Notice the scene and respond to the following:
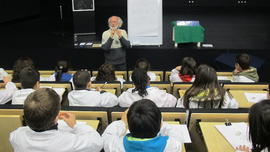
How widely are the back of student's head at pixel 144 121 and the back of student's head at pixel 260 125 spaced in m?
0.52

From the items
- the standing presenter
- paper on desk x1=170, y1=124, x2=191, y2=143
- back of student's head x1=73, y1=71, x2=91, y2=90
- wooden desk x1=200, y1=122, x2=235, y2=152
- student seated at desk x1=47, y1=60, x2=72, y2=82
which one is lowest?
wooden desk x1=200, y1=122, x2=235, y2=152

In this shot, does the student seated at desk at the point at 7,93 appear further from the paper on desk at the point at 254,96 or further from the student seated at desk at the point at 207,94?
the paper on desk at the point at 254,96

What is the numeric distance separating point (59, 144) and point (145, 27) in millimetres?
5109

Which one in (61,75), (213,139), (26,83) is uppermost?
(26,83)

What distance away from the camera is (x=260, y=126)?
5.15ft

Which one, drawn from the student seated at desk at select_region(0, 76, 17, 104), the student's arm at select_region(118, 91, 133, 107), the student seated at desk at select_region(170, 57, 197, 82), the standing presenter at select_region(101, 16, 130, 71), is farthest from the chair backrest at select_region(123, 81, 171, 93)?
the standing presenter at select_region(101, 16, 130, 71)

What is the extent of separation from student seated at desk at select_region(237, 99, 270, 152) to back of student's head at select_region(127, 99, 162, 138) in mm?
523

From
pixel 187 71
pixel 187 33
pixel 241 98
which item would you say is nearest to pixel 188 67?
pixel 187 71

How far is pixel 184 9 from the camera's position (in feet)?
41.9

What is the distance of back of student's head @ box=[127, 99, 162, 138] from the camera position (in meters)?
1.66

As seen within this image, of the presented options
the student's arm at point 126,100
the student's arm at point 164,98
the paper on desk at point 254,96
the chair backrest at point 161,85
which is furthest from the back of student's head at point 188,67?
the student's arm at point 126,100

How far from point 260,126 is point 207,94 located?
4.46 feet

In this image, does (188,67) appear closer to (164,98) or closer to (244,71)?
(244,71)

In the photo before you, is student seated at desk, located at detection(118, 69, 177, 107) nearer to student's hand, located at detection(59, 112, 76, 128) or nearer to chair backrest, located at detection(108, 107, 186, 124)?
chair backrest, located at detection(108, 107, 186, 124)
